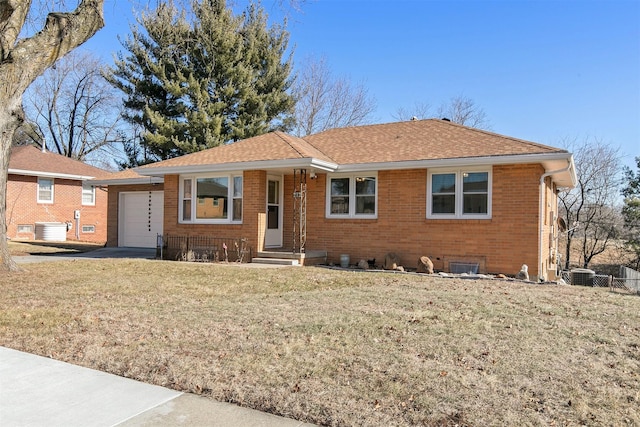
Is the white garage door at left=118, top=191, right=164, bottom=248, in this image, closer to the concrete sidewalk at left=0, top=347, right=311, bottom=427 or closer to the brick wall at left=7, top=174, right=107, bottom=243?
the brick wall at left=7, top=174, right=107, bottom=243

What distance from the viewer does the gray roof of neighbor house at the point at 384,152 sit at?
11.8 metres

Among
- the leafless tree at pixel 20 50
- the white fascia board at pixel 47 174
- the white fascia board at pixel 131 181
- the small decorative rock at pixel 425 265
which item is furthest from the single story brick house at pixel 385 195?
the white fascia board at pixel 47 174

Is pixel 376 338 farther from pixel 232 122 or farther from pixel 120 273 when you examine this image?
pixel 232 122

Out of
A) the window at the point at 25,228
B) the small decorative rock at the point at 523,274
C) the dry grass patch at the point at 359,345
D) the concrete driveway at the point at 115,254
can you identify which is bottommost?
the concrete driveway at the point at 115,254

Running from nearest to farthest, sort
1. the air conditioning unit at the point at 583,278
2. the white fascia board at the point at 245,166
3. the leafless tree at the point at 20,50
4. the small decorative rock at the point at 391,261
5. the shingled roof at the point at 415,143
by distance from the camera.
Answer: the leafless tree at the point at 20,50
the shingled roof at the point at 415,143
the small decorative rock at the point at 391,261
the white fascia board at the point at 245,166
the air conditioning unit at the point at 583,278

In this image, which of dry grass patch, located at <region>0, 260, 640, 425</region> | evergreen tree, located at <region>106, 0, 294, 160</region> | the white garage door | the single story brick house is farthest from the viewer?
evergreen tree, located at <region>106, 0, 294, 160</region>

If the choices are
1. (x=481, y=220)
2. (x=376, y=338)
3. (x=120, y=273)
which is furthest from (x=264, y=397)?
(x=481, y=220)

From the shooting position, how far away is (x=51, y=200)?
25.2 m

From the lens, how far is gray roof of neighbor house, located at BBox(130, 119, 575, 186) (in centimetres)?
1184

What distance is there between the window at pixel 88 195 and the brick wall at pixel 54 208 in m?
0.17

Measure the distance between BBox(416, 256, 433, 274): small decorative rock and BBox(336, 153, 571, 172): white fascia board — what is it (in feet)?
8.11

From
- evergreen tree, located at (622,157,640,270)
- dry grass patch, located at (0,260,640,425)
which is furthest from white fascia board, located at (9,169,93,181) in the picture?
evergreen tree, located at (622,157,640,270)

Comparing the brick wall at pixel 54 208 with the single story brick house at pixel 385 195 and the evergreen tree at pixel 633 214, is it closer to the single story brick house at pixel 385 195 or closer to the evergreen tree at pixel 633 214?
the single story brick house at pixel 385 195

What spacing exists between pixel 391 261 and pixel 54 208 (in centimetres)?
2036
